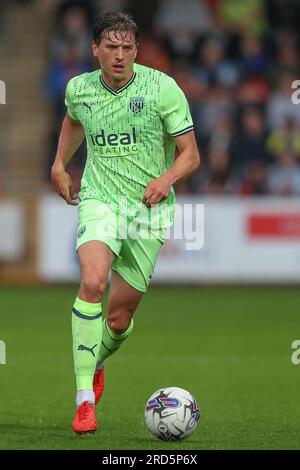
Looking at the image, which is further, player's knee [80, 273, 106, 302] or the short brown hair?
the short brown hair

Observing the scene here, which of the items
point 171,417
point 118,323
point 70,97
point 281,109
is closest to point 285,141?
point 281,109

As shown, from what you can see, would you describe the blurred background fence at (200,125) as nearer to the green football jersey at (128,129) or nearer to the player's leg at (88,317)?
the green football jersey at (128,129)

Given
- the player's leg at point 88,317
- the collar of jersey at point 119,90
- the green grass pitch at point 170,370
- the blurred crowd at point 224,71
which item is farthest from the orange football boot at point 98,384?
the blurred crowd at point 224,71

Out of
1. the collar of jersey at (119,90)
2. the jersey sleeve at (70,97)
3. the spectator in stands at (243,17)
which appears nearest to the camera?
the collar of jersey at (119,90)

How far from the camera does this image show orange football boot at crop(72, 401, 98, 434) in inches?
245

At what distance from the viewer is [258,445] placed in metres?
6.09

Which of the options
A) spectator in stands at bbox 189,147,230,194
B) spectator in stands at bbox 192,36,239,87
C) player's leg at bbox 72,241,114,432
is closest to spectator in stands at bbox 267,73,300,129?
spectator in stands at bbox 192,36,239,87

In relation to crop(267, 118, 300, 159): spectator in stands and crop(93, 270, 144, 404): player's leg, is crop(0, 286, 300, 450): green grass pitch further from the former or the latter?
crop(267, 118, 300, 159): spectator in stands

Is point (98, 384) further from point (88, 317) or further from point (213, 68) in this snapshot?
point (213, 68)

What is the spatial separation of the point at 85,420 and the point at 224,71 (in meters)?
13.4

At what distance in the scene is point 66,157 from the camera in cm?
714

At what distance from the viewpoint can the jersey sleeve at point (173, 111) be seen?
6746 mm

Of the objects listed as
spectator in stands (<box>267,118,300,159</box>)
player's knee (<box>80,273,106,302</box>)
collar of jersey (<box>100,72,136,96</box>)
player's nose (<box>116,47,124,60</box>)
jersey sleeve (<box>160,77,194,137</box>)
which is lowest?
player's knee (<box>80,273,106,302</box>)
